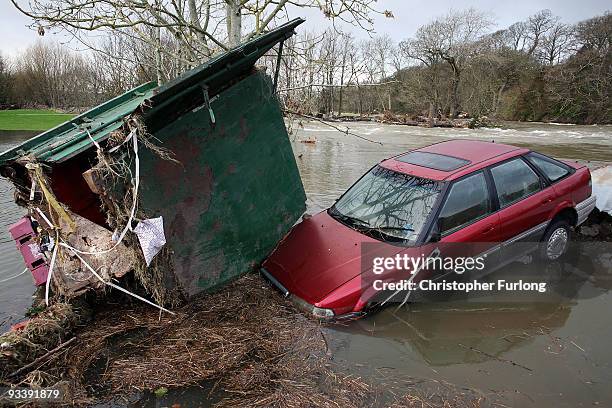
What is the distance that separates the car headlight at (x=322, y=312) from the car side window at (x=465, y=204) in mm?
1400

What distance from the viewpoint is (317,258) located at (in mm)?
4363

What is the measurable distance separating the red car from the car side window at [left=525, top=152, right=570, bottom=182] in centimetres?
2

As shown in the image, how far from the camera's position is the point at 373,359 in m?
3.61

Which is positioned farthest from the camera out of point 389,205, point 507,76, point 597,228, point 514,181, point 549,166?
point 507,76

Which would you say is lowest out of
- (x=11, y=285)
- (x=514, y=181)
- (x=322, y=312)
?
(x=11, y=285)

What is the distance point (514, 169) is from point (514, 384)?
99.1 inches

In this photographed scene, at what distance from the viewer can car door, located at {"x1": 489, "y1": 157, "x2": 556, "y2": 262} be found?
4586 millimetres

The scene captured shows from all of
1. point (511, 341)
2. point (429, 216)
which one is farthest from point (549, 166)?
point (511, 341)

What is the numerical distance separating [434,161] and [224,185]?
2462 millimetres

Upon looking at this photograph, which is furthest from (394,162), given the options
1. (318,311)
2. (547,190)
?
(318,311)

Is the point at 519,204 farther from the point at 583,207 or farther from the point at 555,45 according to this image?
the point at 555,45

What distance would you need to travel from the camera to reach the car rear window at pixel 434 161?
15.3 ft

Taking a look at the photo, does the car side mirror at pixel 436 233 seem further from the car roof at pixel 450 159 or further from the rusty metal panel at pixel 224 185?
the rusty metal panel at pixel 224 185

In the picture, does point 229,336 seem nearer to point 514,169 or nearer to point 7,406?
point 7,406
